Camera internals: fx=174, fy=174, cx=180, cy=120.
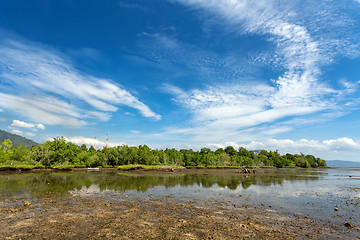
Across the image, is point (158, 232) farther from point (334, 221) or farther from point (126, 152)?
point (126, 152)

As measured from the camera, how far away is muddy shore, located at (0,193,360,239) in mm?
13688

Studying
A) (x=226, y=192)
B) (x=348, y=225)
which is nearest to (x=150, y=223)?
(x=348, y=225)

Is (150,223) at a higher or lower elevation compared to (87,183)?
higher

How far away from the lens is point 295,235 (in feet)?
47.1

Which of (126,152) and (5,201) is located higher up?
(126,152)

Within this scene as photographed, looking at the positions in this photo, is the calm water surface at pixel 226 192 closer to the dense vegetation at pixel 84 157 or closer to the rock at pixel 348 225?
the rock at pixel 348 225

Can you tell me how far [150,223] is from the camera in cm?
1620

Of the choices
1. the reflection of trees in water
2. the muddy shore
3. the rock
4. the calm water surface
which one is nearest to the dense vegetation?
the reflection of trees in water

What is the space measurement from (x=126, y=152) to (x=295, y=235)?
376ft

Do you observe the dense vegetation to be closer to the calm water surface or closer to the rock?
the calm water surface

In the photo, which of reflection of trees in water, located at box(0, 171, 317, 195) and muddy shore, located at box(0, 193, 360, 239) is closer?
muddy shore, located at box(0, 193, 360, 239)

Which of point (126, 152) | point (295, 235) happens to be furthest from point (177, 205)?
point (126, 152)

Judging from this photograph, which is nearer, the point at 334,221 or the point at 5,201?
the point at 334,221

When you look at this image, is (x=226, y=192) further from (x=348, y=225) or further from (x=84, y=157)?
(x=84, y=157)
